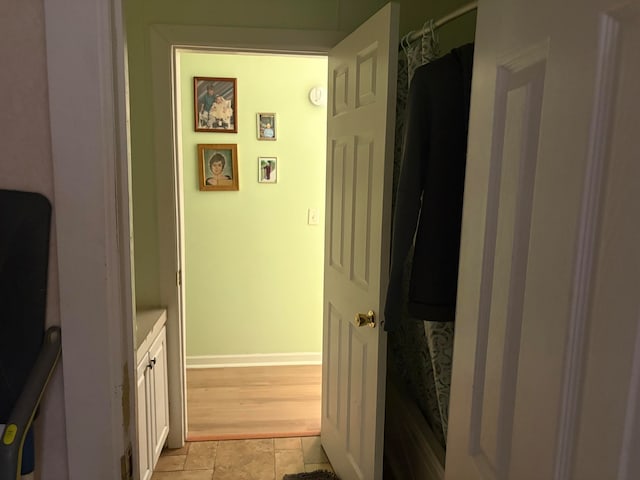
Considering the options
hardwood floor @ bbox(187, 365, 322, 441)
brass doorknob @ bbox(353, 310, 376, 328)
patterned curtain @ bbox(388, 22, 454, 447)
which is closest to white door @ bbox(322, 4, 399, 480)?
brass doorknob @ bbox(353, 310, 376, 328)

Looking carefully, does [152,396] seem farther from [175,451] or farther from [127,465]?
[127,465]

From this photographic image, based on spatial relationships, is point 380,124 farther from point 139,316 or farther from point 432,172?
point 139,316

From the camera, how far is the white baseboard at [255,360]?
3.44 meters

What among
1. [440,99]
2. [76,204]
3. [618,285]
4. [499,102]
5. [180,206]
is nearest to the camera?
[618,285]

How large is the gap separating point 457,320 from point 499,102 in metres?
0.46

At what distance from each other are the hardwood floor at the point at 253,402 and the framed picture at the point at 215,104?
5.70ft

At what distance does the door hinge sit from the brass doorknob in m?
0.97

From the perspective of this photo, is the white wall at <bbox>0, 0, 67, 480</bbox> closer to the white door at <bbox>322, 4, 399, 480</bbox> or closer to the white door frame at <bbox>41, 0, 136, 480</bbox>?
the white door frame at <bbox>41, 0, 136, 480</bbox>

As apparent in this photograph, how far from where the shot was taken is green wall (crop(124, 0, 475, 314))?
211cm

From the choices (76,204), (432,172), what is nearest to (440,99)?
(432,172)

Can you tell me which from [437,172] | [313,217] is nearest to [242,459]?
[313,217]

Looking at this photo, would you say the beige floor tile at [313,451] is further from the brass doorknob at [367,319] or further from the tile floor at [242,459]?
the brass doorknob at [367,319]

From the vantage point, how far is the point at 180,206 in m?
2.34

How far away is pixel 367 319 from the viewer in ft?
5.49
